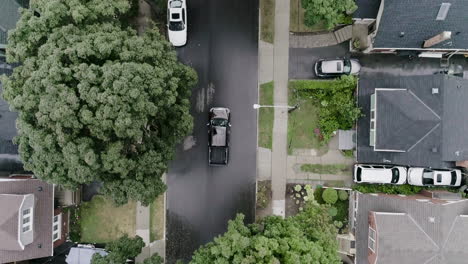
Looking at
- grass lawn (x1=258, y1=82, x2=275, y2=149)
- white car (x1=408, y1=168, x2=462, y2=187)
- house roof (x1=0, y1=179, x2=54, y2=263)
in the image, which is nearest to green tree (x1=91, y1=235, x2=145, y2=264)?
house roof (x1=0, y1=179, x2=54, y2=263)

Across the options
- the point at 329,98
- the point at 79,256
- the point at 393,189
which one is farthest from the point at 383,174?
the point at 79,256

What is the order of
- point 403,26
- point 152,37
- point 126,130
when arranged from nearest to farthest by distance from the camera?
point 126,130
point 152,37
point 403,26

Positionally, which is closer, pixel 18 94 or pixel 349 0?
pixel 18 94

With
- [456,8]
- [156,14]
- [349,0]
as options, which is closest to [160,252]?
[156,14]

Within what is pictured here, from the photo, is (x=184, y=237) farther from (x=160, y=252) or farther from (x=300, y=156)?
(x=300, y=156)

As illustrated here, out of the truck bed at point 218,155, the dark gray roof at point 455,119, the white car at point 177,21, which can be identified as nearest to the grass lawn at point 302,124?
the truck bed at point 218,155

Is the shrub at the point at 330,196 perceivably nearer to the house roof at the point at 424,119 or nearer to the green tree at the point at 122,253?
the house roof at the point at 424,119
